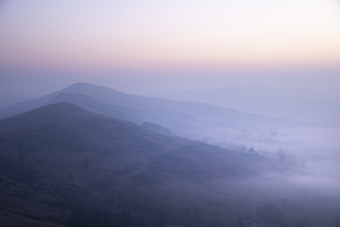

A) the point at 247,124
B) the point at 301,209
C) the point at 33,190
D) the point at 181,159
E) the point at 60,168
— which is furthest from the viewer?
the point at 247,124

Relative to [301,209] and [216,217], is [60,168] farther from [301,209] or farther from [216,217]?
[301,209]

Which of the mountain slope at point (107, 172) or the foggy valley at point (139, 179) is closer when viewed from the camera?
the mountain slope at point (107, 172)

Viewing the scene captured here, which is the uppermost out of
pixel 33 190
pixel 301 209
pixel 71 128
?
pixel 71 128

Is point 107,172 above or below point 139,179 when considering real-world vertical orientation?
above

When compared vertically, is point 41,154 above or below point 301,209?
above

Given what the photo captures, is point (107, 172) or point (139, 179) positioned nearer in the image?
point (139, 179)

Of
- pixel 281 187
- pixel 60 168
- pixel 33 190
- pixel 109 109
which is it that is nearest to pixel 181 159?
pixel 281 187

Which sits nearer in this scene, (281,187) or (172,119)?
(281,187)

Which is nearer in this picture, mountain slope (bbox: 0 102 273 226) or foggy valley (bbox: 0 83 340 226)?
mountain slope (bbox: 0 102 273 226)
